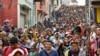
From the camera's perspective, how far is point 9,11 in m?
28.6

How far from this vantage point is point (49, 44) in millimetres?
11438

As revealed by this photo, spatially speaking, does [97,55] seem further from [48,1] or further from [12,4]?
[48,1]

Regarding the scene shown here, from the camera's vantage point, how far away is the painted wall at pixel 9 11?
2760cm

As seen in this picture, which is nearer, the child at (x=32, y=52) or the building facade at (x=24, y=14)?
the child at (x=32, y=52)

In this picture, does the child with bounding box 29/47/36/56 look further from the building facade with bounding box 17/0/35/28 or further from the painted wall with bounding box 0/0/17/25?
the building facade with bounding box 17/0/35/28

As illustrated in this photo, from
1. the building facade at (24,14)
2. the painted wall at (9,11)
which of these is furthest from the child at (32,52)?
the building facade at (24,14)

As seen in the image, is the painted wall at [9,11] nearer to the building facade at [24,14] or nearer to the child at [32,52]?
the building facade at [24,14]

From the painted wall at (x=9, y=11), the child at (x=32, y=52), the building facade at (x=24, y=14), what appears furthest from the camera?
the building facade at (x=24, y=14)

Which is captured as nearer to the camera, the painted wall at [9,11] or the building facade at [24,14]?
the painted wall at [9,11]

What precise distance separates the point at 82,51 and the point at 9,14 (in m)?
17.1

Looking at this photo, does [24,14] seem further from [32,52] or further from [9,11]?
[32,52]

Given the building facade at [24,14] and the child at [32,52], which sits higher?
the child at [32,52]

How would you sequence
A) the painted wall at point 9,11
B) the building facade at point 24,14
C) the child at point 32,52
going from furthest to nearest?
the building facade at point 24,14 < the painted wall at point 9,11 < the child at point 32,52

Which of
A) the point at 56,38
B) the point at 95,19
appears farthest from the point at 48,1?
the point at 56,38
